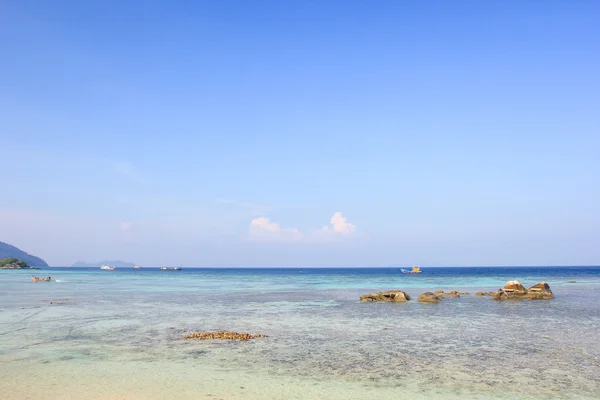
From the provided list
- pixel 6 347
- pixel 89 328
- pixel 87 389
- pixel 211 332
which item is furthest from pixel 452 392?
pixel 89 328

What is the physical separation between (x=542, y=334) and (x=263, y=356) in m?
18.3

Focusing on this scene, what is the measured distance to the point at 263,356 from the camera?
2033cm

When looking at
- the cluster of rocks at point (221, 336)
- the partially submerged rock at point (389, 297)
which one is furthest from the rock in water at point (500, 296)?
the cluster of rocks at point (221, 336)

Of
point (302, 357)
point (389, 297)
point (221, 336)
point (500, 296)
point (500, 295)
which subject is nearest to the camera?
point (302, 357)

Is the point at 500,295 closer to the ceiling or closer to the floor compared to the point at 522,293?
closer to the floor

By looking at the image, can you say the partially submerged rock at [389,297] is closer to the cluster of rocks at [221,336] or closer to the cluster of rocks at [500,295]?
the cluster of rocks at [500,295]

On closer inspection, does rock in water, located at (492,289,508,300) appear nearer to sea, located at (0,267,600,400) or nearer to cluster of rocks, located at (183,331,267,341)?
sea, located at (0,267,600,400)

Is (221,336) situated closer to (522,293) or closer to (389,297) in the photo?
(389,297)

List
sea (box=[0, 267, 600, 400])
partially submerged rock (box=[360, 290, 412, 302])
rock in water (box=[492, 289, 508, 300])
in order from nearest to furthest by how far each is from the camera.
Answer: sea (box=[0, 267, 600, 400])
partially submerged rock (box=[360, 290, 412, 302])
rock in water (box=[492, 289, 508, 300])

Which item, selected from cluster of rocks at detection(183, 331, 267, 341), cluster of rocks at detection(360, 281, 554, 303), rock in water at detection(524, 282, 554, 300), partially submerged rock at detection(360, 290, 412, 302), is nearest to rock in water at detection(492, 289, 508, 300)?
cluster of rocks at detection(360, 281, 554, 303)

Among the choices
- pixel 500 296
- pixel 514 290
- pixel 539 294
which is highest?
pixel 514 290

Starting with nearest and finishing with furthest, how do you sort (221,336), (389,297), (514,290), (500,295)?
(221,336) → (389,297) → (500,295) → (514,290)

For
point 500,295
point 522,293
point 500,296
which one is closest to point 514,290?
point 522,293

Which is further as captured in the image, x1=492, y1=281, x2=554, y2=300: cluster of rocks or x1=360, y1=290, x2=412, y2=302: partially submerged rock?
x1=492, y1=281, x2=554, y2=300: cluster of rocks
